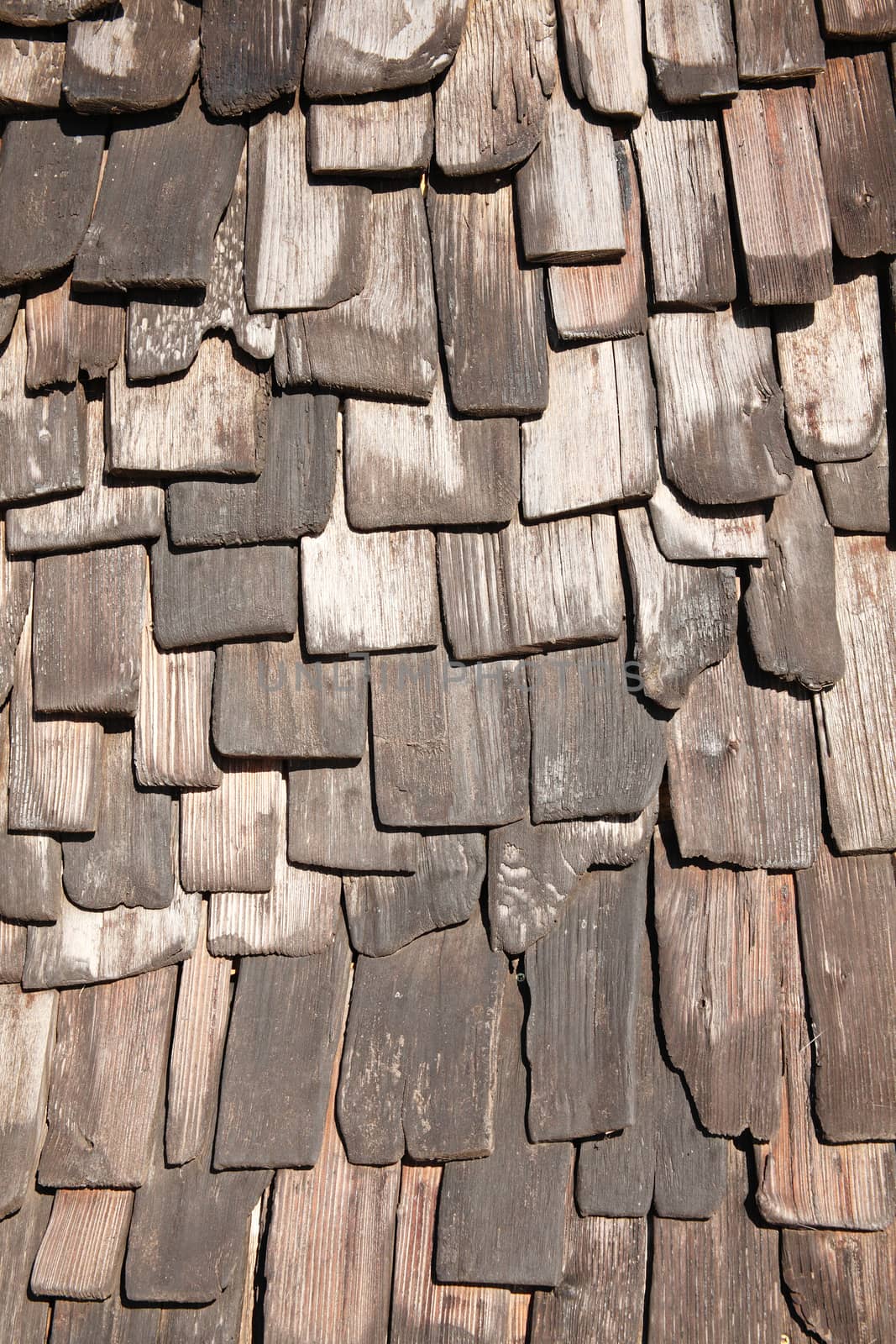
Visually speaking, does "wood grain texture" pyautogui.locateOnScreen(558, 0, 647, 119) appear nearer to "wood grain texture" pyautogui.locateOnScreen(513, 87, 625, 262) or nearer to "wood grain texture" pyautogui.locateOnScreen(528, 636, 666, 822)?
"wood grain texture" pyautogui.locateOnScreen(513, 87, 625, 262)

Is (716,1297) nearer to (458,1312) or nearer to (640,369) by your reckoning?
(458,1312)

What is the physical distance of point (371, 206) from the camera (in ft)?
5.14

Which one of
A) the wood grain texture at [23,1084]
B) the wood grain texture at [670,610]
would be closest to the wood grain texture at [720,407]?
the wood grain texture at [670,610]

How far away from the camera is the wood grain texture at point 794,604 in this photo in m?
1.56

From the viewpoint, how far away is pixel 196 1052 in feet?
5.62

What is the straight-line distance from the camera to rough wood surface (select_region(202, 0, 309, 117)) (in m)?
1.52

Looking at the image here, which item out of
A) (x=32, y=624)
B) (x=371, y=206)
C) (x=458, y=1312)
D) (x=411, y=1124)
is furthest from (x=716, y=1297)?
(x=371, y=206)

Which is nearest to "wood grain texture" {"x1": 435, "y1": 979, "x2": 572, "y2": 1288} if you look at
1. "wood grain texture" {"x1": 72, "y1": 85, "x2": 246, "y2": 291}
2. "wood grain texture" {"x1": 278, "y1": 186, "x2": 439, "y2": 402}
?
"wood grain texture" {"x1": 278, "y1": 186, "x2": 439, "y2": 402}

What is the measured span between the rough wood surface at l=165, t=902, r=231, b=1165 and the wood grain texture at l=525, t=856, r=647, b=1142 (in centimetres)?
53

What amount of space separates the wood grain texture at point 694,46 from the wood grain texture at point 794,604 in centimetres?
59

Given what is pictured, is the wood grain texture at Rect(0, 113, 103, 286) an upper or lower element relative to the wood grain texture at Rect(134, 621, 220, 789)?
upper

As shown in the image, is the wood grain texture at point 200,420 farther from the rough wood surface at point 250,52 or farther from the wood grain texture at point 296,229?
the rough wood surface at point 250,52

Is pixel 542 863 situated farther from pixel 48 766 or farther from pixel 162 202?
pixel 162 202

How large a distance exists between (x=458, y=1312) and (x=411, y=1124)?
310 mm
